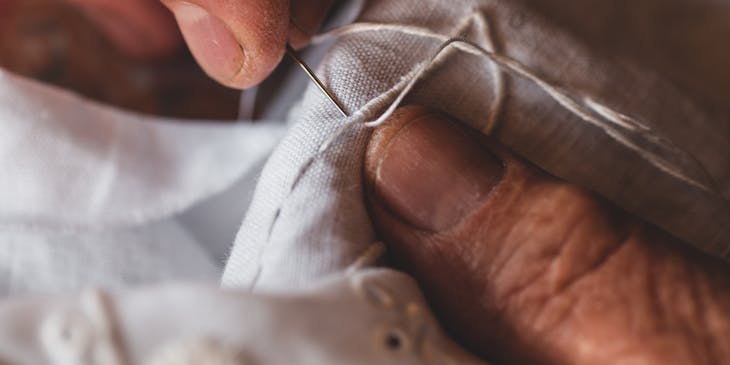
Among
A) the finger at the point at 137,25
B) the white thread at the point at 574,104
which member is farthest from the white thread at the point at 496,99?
the finger at the point at 137,25

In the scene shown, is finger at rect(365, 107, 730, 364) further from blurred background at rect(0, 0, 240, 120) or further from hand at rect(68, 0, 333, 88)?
blurred background at rect(0, 0, 240, 120)

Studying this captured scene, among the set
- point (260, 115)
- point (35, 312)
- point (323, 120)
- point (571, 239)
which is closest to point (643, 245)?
point (571, 239)

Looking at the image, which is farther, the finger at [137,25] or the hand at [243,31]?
the finger at [137,25]

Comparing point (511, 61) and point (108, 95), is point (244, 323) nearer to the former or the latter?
point (511, 61)

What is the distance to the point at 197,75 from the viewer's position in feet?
2.77

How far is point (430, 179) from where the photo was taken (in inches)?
16.6

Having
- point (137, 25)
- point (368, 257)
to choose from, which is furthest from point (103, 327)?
point (137, 25)

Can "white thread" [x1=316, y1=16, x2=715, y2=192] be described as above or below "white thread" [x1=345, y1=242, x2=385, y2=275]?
above

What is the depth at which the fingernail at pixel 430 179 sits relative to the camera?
42 cm

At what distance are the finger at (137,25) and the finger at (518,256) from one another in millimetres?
427

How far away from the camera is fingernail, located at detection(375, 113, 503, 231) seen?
0.42m

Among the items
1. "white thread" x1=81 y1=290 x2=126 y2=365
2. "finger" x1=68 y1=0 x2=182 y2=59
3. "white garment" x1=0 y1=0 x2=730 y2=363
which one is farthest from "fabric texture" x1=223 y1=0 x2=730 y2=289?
"finger" x1=68 y1=0 x2=182 y2=59

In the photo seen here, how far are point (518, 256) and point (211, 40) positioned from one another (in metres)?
0.23

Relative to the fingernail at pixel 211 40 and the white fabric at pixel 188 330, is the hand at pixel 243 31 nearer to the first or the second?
the fingernail at pixel 211 40
